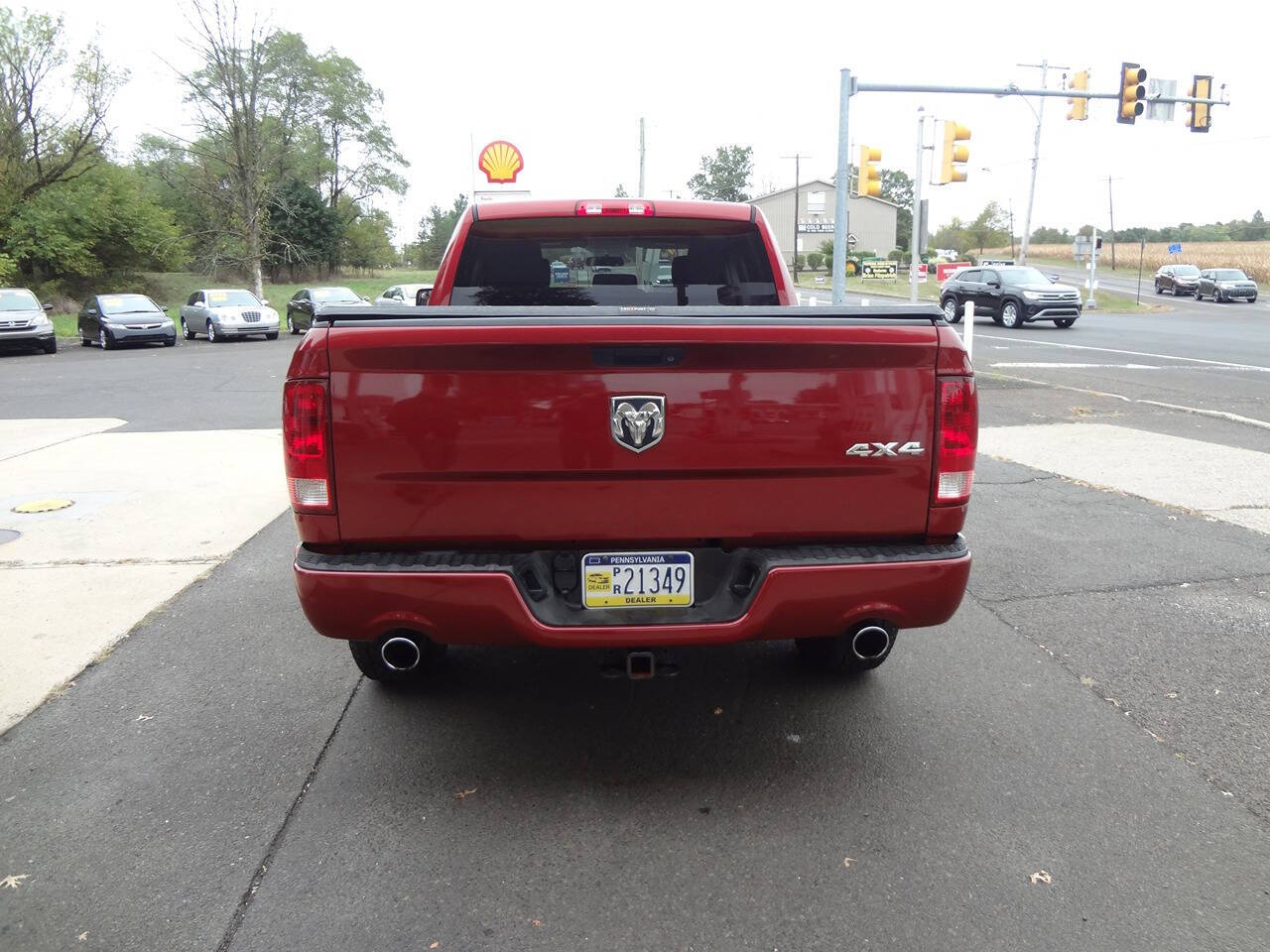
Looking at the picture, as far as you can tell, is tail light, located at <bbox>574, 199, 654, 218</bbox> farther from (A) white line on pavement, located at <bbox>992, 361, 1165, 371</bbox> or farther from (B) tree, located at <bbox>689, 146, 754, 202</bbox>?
(B) tree, located at <bbox>689, 146, 754, 202</bbox>

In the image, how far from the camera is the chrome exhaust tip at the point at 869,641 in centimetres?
322

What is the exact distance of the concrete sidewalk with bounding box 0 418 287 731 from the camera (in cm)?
448

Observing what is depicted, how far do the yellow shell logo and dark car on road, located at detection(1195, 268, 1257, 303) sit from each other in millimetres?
40649

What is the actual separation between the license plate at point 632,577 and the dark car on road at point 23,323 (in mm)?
25209

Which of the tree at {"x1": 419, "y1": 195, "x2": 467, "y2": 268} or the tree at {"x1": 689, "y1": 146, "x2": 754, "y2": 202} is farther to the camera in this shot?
the tree at {"x1": 689, "y1": 146, "x2": 754, "y2": 202}

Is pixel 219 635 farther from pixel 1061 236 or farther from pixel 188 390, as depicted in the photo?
pixel 1061 236

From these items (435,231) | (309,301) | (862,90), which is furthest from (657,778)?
(435,231)

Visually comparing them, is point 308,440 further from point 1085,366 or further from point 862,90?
point 862,90

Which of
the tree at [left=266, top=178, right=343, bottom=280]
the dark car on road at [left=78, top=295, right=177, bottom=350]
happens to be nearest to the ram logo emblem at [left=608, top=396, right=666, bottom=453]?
the dark car on road at [left=78, top=295, right=177, bottom=350]

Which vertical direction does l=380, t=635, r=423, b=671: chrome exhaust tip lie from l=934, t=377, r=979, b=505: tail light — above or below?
below

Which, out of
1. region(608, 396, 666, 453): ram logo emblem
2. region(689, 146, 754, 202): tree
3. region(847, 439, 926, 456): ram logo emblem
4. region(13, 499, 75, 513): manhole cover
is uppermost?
region(689, 146, 754, 202): tree

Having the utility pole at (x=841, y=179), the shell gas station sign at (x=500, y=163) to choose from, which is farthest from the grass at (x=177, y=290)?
the utility pole at (x=841, y=179)

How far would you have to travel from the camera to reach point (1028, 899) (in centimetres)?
260

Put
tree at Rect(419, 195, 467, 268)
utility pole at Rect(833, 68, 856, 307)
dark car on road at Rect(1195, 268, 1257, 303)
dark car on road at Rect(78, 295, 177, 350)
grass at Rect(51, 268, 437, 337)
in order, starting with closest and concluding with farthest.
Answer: utility pole at Rect(833, 68, 856, 307) < dark car on road at Rect(78, 295, 177, 350) < grass at Rect(51, 268, 437, 337) < dark car on road at Rect(1195, 268, 1257, 303) < tree at Rect(419, 195, 467, 268)
